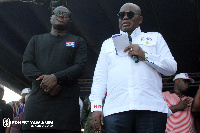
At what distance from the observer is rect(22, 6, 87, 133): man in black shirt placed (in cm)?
254

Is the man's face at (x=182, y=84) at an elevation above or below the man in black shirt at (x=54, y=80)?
above

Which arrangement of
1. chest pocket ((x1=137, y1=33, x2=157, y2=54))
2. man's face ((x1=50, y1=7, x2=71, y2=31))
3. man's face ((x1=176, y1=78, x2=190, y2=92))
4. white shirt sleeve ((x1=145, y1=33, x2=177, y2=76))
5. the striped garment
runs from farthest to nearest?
man's face ((x1=176, y1=78, x2=190, y2=92)) < the striped garment < man's face ((x1=50, y1=7, x2=71, y2=31)) < chest pocket ((x1=137, y1=33, x2=157, y2=54)) < white shirt sleeve ((x1=145, y1=33, x2=177, y2=76))

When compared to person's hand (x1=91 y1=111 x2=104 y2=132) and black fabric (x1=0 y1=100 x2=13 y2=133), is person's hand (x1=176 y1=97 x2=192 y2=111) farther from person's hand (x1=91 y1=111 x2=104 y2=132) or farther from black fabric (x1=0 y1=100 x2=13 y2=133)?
black fabric (x1=0 y1=100 x2=13 y2=133)

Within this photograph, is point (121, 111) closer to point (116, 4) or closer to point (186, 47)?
point (116, 4)

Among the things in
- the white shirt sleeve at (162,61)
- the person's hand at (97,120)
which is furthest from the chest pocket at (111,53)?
the person's hand at (97,120)

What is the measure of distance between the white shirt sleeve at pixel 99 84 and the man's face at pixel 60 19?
0.66 m

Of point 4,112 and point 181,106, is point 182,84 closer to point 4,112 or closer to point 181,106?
point 181,106

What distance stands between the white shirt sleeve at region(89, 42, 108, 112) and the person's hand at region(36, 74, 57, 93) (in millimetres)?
350

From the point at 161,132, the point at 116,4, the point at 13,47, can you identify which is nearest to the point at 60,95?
the point at 161,132

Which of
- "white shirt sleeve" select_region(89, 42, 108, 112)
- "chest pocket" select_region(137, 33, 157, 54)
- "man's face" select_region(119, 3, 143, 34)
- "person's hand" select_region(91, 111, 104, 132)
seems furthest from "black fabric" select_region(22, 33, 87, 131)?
"chest pocket" select_region(137, 33, 157, 54)

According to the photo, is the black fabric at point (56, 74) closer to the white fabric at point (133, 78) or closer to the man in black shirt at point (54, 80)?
the man in black shirt at point (54, 80)

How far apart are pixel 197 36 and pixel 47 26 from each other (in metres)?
4.30

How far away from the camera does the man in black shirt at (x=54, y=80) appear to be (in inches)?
100

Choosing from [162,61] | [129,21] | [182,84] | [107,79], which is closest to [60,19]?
[129,21]
